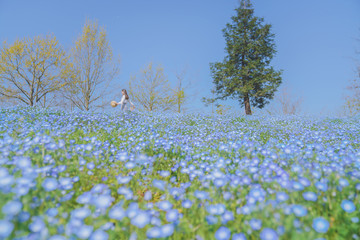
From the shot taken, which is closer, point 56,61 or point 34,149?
point 34,149

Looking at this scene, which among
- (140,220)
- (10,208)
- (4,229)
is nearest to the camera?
(4,229)

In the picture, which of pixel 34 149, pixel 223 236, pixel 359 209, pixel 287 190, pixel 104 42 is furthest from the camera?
pixel 104 42

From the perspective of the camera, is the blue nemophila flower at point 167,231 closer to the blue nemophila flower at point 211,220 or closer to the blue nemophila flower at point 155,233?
the blue nemophila flower at point 155,233

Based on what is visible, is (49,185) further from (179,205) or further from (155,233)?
(179,205)

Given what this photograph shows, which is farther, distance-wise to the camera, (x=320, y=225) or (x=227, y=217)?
(x=227, y=217)

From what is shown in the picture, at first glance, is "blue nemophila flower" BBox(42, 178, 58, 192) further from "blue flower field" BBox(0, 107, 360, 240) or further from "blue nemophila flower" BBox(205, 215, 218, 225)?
"blue nemophila flower" BBox(205, 215, 218, 225)

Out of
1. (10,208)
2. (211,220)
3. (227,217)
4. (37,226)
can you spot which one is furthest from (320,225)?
(10,208)

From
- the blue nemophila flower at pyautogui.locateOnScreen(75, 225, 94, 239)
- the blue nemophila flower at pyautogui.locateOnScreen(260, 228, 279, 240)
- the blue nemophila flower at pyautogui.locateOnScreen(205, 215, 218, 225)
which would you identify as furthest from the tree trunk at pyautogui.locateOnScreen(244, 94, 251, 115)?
the blue nemophila flower at pyautogui.locateOnScreen(75, 225, 94, 239)

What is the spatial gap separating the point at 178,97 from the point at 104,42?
12.4 metres

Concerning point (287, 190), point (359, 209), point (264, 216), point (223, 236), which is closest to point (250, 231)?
point (264, 216)

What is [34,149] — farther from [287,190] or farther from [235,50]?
[235,50]

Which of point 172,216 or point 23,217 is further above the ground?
point 23,217

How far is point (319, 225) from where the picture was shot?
1.41 m

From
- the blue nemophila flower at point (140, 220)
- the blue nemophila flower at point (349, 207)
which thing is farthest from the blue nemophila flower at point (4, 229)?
the blue nemophila flower at point (349, 207)
